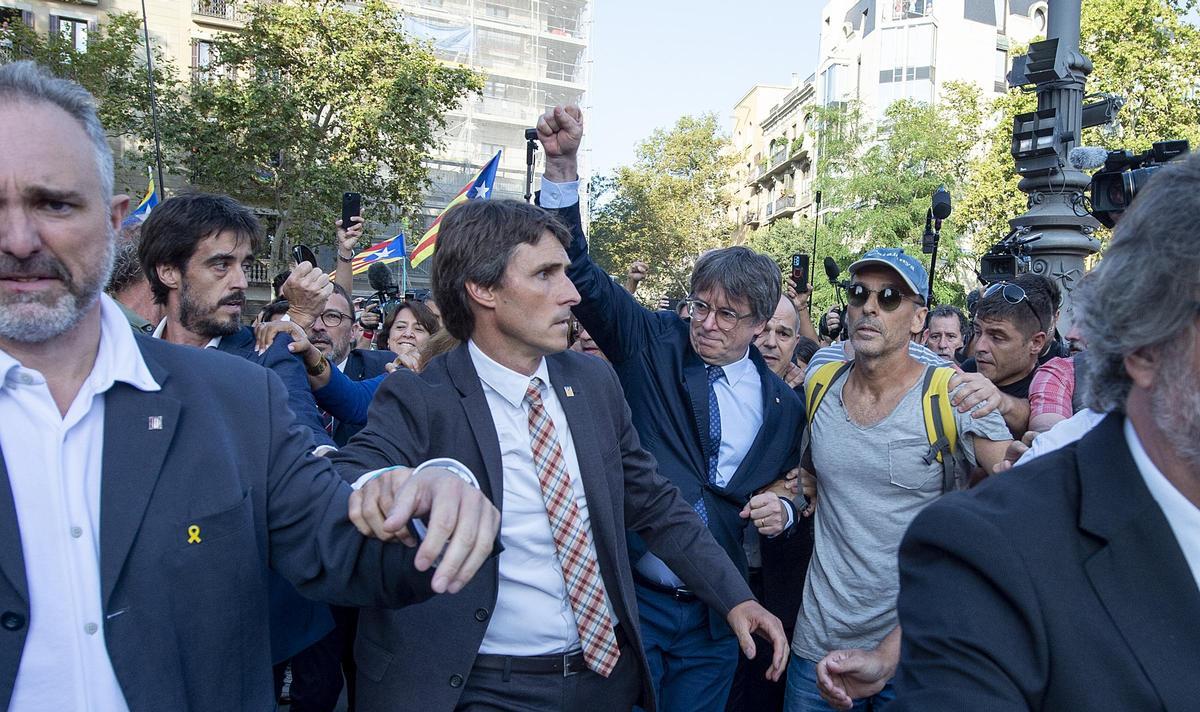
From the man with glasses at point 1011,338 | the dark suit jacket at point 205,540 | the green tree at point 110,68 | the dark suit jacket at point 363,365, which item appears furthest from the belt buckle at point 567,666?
the green tree at point 110,68

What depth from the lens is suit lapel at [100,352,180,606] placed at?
5.53 feet

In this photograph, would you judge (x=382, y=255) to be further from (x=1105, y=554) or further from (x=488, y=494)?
(x=1105, y=554)

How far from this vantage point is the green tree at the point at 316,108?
23766mm

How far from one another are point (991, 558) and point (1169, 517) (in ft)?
0.89

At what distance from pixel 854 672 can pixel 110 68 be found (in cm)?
2737

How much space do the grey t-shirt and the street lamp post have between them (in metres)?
7.56

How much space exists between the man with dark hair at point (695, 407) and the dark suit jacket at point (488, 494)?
1.52 feet

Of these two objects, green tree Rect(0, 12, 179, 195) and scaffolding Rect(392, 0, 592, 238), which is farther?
scaffolding Rect(392, 0, 592, 238)

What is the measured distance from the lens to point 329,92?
78.1 feet

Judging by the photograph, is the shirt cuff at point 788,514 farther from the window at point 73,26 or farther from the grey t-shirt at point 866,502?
the window at point 73,26

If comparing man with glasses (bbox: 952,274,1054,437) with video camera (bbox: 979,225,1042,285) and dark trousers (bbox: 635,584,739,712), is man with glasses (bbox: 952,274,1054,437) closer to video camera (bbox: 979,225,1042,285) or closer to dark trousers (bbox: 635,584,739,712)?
dark trousers (bbox: 635,584,739,712)

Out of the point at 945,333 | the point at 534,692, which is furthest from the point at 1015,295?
the point at 534,692

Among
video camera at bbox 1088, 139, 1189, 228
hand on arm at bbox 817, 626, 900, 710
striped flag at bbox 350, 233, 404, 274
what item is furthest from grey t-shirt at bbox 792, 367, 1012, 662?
striped flag at bbox 350, 233, 404, 274

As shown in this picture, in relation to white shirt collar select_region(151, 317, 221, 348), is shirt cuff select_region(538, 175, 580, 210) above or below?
above
